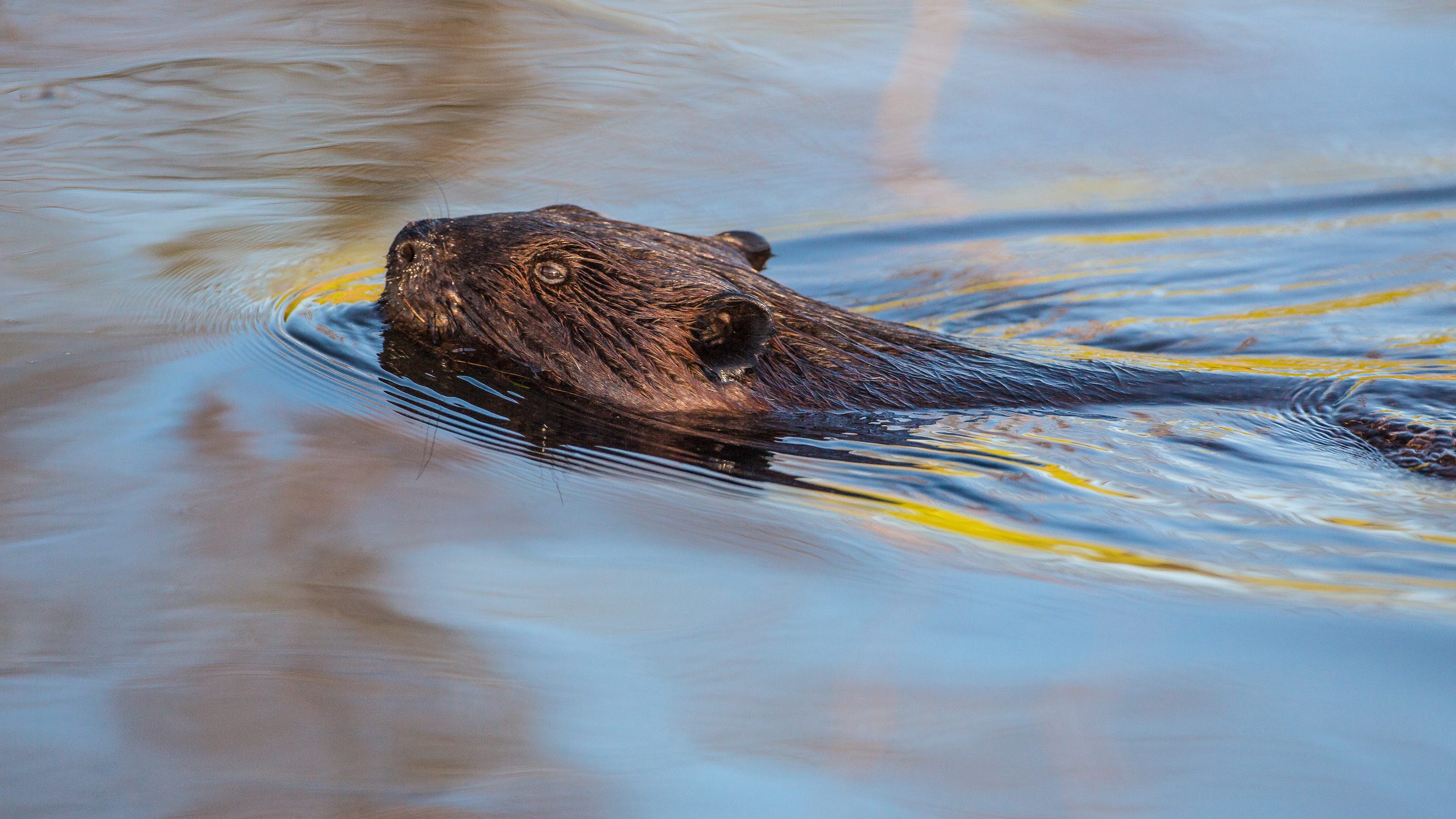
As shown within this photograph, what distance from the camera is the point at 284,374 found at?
12.6ft

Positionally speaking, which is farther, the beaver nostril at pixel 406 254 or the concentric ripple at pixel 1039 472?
the beaver nostril at pixel 406 254

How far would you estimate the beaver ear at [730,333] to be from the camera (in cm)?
391

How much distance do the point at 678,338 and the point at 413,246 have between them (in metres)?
0.89

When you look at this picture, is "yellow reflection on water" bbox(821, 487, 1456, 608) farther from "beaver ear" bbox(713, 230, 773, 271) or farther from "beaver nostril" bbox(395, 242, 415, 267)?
"beaver ear" bbox(713, 230, 773, 271)

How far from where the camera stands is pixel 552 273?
4.09 m

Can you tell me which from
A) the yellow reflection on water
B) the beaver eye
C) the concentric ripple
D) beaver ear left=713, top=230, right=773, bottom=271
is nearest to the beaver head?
the beaver eye

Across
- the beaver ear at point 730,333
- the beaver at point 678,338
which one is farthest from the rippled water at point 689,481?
the beaver ear at point 730,333

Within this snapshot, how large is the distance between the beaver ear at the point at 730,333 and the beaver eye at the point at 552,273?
427mm

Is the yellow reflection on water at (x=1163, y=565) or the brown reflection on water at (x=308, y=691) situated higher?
the yellow reflection on water at (x=1163, y=565)

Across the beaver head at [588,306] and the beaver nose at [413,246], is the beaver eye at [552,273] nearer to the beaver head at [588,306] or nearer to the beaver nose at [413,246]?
the beaver head at [588,306]

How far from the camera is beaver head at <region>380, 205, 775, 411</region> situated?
3.98 meters

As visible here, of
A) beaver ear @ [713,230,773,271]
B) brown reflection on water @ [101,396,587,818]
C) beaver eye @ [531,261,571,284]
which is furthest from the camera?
beaver ear @ [713,230,773,271]

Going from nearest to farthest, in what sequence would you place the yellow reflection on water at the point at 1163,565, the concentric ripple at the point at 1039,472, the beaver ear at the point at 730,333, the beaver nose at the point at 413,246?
1. the yellow reflection on water at the point at 1163,565
2. the concentric ripple at the point at 1039,472
3. the beaver ear at the point at 730,333
4. the beaver nose at the point at 413,246

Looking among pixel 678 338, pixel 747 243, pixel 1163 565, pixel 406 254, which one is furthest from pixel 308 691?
pixel 747 243
